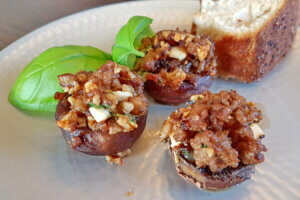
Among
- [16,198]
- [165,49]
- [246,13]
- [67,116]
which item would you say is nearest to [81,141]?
[67,116]

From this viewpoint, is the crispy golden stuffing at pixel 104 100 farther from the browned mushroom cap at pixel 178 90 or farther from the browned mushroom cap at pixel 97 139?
the browned mushroom cap at pixel 178 90

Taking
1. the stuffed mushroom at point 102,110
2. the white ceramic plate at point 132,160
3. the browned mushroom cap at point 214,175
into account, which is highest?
the stuffed mushroom at point 102,110

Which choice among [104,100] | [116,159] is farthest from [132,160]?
[104,100]

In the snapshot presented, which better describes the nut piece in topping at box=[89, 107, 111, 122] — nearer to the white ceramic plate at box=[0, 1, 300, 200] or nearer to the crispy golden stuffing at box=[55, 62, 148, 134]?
the crispy golden stuffing at box=[55, 62, 148, 134]

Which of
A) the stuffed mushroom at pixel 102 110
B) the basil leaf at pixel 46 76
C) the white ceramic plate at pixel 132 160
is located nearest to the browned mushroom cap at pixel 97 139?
the stuffed mushroom at pixel 102 110

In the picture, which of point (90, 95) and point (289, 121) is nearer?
point (90, 95)

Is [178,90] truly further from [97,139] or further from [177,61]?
[97,139]

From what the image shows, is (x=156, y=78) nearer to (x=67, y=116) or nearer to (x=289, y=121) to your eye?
(x=67, y=116)

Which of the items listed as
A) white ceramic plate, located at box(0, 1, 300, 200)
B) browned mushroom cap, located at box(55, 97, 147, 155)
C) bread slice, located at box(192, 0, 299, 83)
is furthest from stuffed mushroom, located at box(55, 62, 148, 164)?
bread slice, located at box(192, 0, 299, 83)
